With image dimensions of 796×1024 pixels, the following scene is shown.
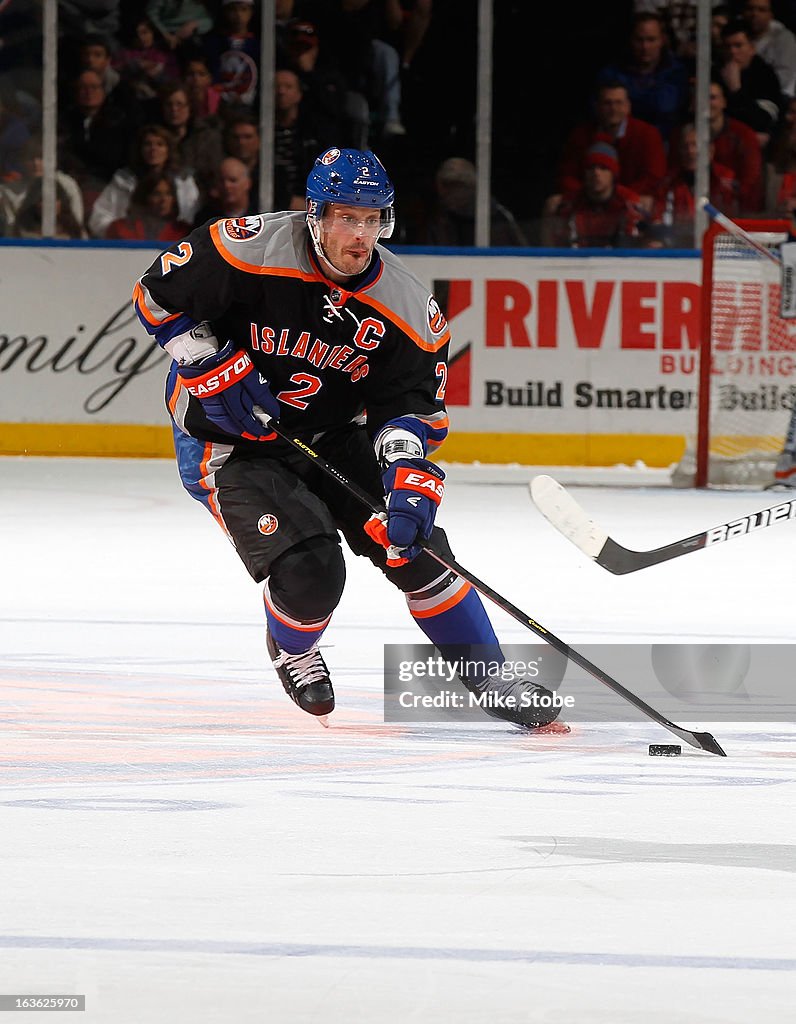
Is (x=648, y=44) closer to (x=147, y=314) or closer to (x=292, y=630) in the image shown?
(x=147, y=314)

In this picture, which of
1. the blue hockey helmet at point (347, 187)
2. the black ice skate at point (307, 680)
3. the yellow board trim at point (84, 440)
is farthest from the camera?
the yellow board trim at point (84, 440)

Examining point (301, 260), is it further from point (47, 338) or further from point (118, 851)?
point (47, 338)

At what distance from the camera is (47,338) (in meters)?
8.91

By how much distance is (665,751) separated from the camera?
306 centimetres

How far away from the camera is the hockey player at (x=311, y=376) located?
3301mm

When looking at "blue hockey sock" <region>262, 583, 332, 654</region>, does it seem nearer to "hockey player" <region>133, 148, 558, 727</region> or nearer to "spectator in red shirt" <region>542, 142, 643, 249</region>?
"hockey player" <region>133, 148, 558, 727</region>

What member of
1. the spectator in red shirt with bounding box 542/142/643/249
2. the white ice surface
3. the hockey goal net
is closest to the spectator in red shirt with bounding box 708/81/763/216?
the spectator in red shirt with bounding box 542/142/643/249

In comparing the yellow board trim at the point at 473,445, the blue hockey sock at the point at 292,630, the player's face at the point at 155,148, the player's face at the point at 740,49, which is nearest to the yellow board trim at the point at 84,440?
the yellow board trim at the point at 473,445

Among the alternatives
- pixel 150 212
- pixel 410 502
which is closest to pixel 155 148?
pixel 150 212

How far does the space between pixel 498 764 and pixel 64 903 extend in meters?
1.03

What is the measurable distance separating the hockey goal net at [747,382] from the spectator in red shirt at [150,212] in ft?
8.63

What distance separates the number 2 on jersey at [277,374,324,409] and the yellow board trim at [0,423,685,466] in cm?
522

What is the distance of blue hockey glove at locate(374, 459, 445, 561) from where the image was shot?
10.6 feet

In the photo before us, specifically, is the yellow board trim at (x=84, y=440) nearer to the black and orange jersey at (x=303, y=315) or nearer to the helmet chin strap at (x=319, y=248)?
the black and orange jersey at (x=303, y=315)
